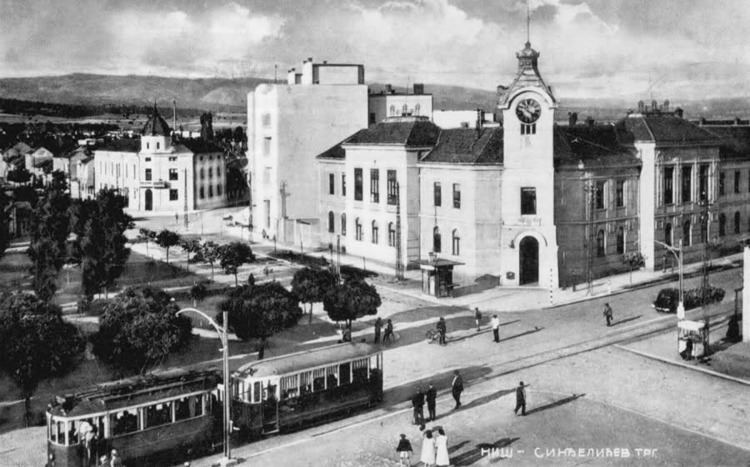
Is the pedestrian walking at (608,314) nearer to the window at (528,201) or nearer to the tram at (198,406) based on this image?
the window at (528,201)

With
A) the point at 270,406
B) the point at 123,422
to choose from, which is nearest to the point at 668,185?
the point at 270,406

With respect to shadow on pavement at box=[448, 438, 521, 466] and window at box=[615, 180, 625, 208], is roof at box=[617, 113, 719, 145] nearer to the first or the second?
window at box=[615, 180, 625, 208]

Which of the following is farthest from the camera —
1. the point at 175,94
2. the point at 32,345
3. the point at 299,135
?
the point at 175,94

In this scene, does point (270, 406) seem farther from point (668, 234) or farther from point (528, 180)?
point (668, 234)

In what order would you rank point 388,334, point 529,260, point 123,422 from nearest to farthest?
point 123,422 → point 388,334 → point 529,260

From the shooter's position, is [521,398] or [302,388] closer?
[302,388]

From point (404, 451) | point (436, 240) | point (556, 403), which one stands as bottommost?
point (556, 403)

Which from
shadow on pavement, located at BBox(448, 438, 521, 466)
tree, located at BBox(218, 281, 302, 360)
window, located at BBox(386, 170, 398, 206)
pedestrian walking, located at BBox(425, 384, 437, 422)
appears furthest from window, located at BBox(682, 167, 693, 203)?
shadow on pavement, located at BBox(448, 438, 521, 466)
